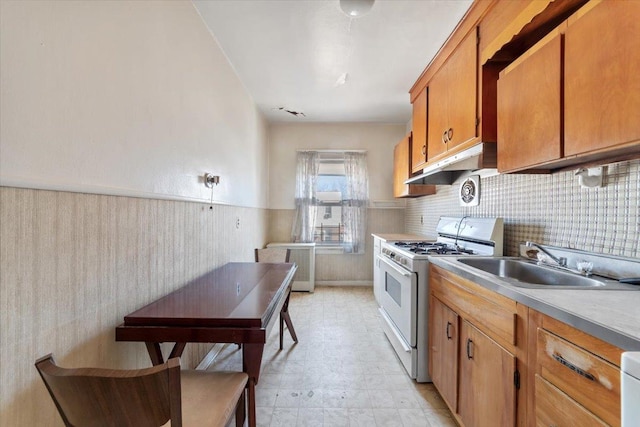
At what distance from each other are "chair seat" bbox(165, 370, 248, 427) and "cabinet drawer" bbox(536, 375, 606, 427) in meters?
1.10

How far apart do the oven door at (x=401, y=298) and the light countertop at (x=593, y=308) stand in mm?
799

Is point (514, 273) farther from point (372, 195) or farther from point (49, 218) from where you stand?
point (372, 195)

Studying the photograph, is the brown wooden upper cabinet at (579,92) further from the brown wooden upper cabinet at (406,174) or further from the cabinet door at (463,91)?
the brown wooden upper cabinet at (406,174)

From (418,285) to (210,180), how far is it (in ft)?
5.72

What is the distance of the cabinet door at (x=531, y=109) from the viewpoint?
3.83ft

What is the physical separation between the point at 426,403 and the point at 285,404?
2.97 ft

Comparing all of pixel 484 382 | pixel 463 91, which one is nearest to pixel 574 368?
pixel 484 382

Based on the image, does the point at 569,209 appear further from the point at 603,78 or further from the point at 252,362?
the point at 252,362

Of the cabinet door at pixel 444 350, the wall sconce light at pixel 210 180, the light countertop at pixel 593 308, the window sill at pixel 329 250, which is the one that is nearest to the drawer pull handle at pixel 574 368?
the light countertop at pixel 593 308

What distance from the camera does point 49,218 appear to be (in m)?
0.92

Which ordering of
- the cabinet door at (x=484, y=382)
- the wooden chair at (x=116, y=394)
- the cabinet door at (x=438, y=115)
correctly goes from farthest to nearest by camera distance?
the cabinet door at (x=438, y=115) < the cabinet door at (x=484, y=382) < the wooden chair at (x=116, y=394)

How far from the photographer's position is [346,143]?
450 centimetres

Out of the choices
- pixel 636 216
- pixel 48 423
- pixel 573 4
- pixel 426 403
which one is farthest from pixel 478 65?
pixel 48 423

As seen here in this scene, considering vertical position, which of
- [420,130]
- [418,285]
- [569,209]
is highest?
[420,130]
